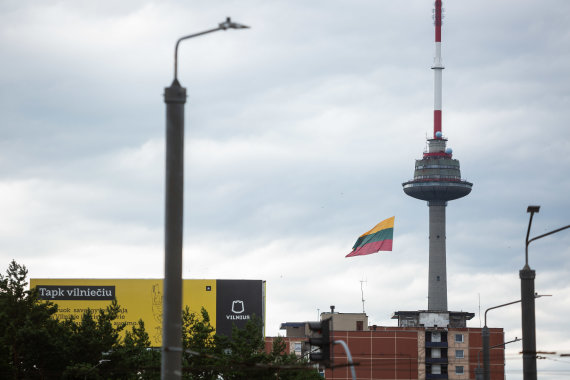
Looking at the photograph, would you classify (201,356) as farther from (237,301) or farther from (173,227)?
(237,301)

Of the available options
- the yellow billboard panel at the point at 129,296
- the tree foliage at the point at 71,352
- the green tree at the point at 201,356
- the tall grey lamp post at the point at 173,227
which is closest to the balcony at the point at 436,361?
the yellow billboard panel at the point at 129,296

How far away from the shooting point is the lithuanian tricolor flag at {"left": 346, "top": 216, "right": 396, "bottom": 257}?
144 m

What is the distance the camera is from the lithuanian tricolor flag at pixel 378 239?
144 meters

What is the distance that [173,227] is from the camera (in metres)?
18.0

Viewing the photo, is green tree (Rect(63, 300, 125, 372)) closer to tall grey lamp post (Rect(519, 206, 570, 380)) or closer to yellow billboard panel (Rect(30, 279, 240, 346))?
tall grey lamp post (Rect(519, 206, 570, 380))

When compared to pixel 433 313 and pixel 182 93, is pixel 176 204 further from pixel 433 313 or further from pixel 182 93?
pixel 433 313

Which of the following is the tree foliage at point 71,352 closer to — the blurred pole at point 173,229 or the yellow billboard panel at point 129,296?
the blurred pole at point 173,229

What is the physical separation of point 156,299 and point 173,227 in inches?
5547

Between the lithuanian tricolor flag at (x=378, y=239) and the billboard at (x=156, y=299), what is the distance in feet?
62.1

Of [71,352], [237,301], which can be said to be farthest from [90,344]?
[237,301]

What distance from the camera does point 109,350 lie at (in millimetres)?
76188

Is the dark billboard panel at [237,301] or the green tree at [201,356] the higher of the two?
the dark billboard panel at [237,301]

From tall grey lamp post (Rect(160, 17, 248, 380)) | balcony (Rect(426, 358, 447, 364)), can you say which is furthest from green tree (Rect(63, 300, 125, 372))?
balcony (Rect(426, 358, 447, 364))

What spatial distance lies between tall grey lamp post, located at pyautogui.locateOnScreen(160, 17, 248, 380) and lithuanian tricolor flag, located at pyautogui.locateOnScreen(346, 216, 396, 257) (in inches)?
4922
